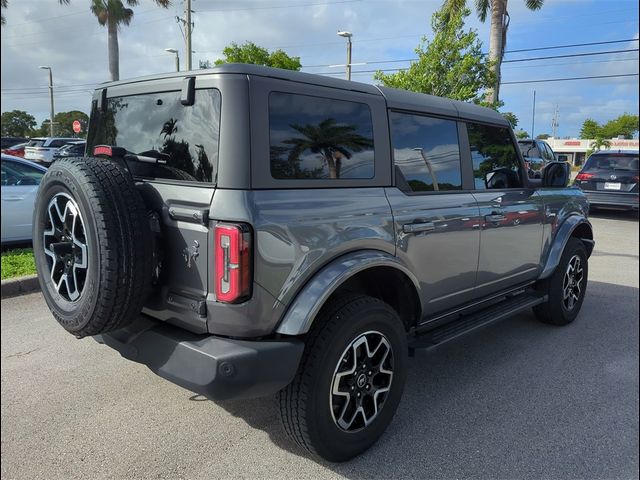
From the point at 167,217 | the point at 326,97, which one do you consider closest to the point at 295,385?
the point at 167,217

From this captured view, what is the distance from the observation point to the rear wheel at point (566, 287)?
4652 mm

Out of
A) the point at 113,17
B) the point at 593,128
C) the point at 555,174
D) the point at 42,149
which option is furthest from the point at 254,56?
the point at 593,128

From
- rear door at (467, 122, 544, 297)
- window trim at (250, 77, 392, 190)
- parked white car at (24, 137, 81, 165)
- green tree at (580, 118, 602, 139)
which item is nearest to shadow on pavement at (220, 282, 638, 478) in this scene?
rear door at (467, 122, 544, 297)

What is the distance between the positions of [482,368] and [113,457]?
104 inches

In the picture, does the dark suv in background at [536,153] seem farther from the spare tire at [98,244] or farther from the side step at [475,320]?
the spare tire at [98,244]

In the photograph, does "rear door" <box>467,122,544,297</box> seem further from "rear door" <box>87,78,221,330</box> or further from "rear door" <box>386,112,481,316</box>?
"rear door" <box>87,78,221,330</box>

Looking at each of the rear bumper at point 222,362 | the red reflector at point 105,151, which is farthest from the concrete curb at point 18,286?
the rear bumper at point 222,362

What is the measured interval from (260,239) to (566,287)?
3735mm

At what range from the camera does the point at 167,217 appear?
2.45 metres

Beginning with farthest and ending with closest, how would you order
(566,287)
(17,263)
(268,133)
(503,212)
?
(17,263) → (566,287) → (503,212) → (268,133)

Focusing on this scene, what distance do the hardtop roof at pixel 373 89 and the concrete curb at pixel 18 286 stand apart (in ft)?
10.2

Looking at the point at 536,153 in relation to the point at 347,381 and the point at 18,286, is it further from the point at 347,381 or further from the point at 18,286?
the point at 347,381

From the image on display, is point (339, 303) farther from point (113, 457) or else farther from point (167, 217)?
point (113, 457)

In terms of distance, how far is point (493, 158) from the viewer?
4.00m
